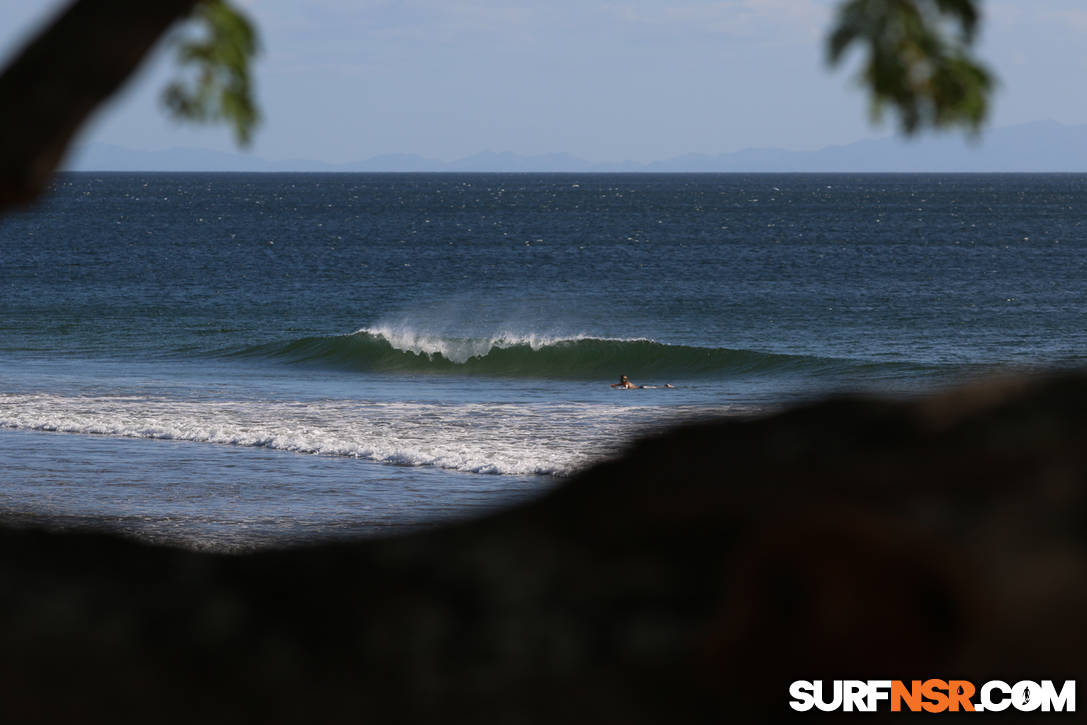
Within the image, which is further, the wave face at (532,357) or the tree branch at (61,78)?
the wave face at (532,357)

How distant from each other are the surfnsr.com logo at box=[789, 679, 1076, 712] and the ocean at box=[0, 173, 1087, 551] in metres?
0.45

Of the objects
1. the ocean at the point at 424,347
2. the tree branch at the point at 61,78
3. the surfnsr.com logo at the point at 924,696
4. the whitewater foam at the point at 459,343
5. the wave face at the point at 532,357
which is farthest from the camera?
the whitewater foam at the point at 459,343

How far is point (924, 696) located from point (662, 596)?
0.36m

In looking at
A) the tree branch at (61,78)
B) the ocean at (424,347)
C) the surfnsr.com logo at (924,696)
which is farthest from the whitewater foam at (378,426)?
the surfnsr.com logo at (924,696)

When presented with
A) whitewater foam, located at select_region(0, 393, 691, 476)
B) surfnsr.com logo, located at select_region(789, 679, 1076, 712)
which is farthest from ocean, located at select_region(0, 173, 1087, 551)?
surfnsr.com logo, located at select_region(789, 679, 1076, 712)

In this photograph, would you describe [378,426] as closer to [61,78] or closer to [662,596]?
[61,78]

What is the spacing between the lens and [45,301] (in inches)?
2202

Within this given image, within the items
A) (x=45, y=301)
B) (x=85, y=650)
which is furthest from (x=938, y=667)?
(x=45, y=301)

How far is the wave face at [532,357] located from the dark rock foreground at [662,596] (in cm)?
3309

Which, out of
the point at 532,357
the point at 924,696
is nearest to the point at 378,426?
the point at 532,357

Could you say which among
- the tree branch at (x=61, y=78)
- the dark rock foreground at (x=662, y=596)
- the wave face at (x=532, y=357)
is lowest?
the wave face at (x=532, y=357)

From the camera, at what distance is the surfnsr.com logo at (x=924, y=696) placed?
155 cm

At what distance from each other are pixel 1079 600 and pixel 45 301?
59265 millimetres

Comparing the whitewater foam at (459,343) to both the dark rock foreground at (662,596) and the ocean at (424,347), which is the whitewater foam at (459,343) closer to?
the ocean at (424,347)
